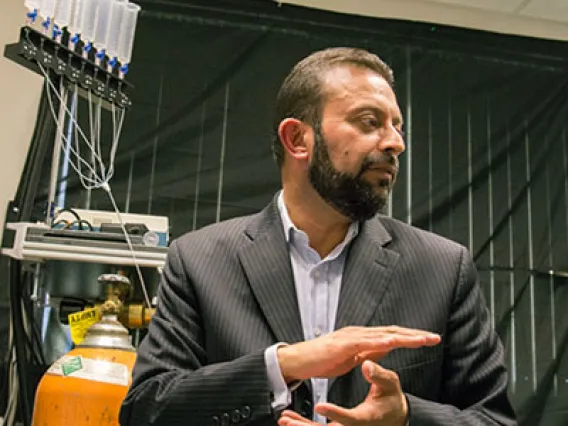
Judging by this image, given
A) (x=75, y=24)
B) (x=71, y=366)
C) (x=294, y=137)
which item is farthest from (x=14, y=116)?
(x=294, y=137)

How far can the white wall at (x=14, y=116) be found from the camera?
234 cm

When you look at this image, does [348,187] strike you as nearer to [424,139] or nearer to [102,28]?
[102,28]

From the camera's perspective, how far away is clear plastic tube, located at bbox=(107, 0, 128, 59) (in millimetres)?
2076

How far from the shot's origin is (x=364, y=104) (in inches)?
49.8

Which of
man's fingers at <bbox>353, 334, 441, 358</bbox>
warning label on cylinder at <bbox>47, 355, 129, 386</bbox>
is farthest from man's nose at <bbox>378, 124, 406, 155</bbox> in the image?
warning label on cylinder at <bbox>47, 355, 129, 386</bbox>

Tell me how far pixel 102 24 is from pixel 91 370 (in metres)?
1.11

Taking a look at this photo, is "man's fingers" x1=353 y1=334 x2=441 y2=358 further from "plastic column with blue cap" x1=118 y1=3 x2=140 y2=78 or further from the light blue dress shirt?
"plastic column with blue cap" x1=118 y1=3 x2=140 y2=78

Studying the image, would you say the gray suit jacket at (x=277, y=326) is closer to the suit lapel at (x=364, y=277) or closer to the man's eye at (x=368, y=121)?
the suit lapel at (x=364, y=277)

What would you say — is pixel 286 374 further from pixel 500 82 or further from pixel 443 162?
pixel 500 82

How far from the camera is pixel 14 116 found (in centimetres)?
239

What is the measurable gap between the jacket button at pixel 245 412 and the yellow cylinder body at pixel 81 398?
655mm

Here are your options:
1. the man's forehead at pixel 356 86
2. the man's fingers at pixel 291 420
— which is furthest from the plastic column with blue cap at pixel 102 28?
the man's fingers at pixel 291 420

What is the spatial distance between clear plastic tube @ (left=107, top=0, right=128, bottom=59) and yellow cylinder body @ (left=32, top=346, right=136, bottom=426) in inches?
40.3

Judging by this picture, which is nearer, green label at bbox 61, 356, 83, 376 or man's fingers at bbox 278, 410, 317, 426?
man's fingers at bbox 278, 410, 317, 426
